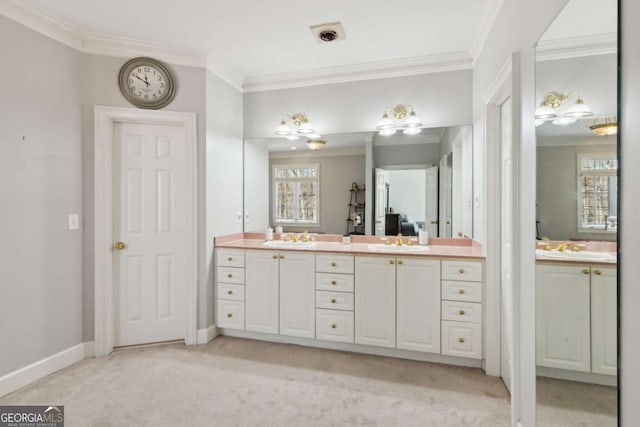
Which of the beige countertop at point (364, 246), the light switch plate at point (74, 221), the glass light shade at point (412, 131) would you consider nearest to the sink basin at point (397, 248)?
the beige countertop at point (364, 246)

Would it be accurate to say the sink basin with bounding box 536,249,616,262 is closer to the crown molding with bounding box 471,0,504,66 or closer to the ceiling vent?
the crown molding with bounding box 471,0,504,66

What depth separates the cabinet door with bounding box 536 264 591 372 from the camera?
47.3 inches

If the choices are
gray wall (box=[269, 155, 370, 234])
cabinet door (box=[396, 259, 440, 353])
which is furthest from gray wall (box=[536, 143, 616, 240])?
gray wall (box=[269, 155, 370, 234])

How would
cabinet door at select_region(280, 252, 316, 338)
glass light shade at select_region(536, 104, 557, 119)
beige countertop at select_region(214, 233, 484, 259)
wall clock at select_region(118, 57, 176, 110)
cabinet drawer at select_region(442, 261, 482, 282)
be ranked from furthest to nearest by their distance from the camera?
cabinet door at select_region(280, 252, 316, 338) < wall clock at select_region(118, 57, 176, 110) < beige countertop at select_region(214, 233, 484, 259) < cabinet drawer at select_region(442, 261, 482, 282) < glass light shade at select_region(536, 104, 557, 119)

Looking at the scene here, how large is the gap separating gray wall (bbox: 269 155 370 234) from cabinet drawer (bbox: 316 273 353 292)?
681mm

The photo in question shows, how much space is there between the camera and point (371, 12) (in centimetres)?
239

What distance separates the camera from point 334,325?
2891 millimetres

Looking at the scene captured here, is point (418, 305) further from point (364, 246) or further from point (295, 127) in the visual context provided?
point (295, 127)

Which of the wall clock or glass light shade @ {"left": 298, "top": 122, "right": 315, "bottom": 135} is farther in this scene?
glass light shade @ {"left": 298, "top": 122, "right": 315, "bottom": 135}

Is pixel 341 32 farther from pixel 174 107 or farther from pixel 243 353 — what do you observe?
pixel 243 353

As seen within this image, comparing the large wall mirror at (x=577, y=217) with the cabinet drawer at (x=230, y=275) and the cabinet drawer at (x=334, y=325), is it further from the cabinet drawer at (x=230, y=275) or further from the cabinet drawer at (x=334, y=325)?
the cabinet drawer at (x=230, y=275)

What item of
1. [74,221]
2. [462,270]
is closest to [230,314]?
[74,221]

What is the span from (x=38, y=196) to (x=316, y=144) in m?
2.37

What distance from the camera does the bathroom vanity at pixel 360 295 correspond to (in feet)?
8.52
